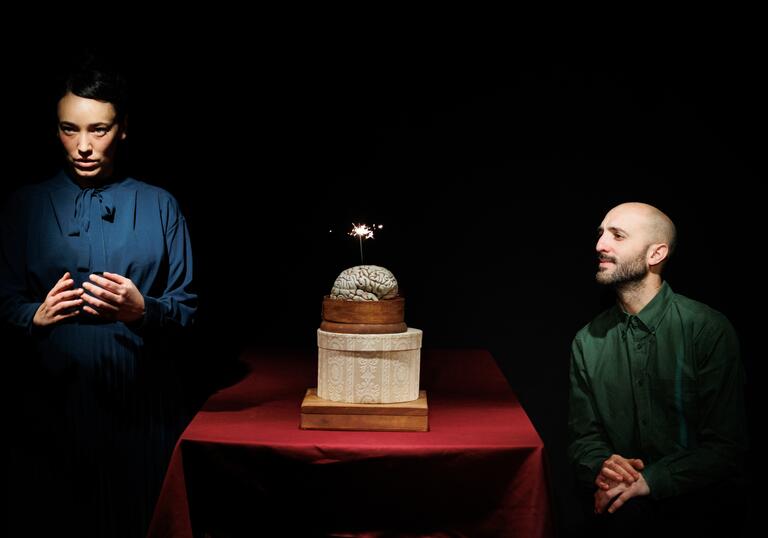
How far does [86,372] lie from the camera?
2.86m

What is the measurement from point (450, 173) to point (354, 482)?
1791mm

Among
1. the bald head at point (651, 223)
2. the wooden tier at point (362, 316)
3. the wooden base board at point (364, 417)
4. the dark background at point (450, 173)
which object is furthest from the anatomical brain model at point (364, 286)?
the dark background at point (450, 173)

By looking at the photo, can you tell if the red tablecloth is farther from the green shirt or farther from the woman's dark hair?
the woman's dark hair

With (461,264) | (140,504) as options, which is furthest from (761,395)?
(140,504)

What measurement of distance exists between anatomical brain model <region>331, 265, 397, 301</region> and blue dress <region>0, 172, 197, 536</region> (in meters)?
0.58

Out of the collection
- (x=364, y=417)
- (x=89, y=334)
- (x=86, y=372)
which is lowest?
(x=364, y=417)

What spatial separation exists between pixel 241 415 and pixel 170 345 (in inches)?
16.5

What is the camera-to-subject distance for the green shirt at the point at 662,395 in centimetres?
280

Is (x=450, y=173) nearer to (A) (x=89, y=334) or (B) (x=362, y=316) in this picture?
(B) (x=362, y=316)

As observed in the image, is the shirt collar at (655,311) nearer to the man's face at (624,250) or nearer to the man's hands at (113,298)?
the man's face at (624,250)

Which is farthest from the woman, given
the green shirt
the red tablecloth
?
the green shirt

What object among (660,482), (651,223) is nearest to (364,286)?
(651,223)

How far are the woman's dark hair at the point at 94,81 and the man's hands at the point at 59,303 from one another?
0.63 meters

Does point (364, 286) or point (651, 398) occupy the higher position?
point (364, 286)
